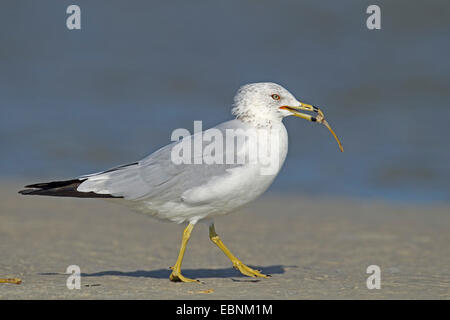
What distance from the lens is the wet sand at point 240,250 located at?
226 inches

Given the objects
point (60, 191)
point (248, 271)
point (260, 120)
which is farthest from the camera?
point (248, 271)

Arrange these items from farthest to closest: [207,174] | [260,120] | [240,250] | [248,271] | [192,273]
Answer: [240,250] < [192,273] < [248,271] < [260,120] < [207,174]

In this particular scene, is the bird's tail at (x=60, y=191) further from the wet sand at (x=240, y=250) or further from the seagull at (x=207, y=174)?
the wet sand at (x=240, y=250)

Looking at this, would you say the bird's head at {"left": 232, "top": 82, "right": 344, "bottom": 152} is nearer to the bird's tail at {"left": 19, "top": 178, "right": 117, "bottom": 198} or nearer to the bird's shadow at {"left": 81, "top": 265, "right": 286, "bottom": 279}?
the bird's tail at {"left": 19, "top": 178, "right": 117, "bottom": 198}

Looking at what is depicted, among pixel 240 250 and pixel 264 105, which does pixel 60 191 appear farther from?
pixel 240 250

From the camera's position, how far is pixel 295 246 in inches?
356

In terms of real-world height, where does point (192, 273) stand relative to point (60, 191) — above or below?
below

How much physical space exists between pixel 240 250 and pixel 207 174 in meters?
2.98

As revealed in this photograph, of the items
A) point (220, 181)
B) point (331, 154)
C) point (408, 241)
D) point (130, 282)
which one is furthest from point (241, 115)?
point (331, 154)

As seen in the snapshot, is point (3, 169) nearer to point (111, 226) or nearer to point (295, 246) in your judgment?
point (111, 226)

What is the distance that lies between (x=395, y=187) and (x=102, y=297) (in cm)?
901

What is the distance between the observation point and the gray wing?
6035 mm

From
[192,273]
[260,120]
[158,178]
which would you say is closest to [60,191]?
[158,178]

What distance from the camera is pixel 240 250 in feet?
28.9
